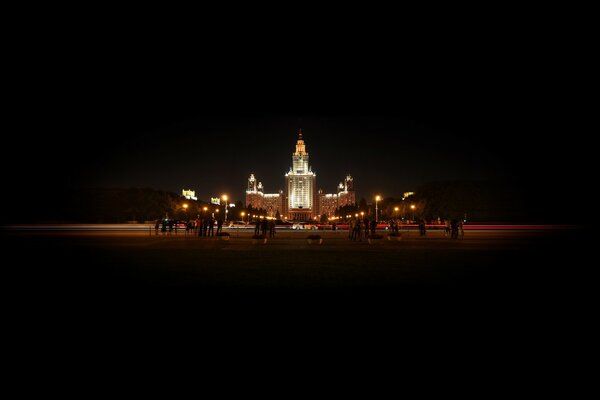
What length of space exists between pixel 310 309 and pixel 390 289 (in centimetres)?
292

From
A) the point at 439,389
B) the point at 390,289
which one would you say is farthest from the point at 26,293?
the point at 439,389

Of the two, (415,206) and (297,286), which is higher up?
(415,206)

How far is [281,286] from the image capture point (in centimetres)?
1090

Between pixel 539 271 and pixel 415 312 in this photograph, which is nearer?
pixel 415 312

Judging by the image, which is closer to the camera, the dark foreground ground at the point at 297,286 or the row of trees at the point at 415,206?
the dark foreground ground at the point at 297,286

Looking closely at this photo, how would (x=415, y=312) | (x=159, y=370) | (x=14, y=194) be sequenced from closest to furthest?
(x=159, y=370) → (x=415, y=312) → (x=14, y=194)

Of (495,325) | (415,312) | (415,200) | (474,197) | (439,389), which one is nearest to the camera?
(439,389)

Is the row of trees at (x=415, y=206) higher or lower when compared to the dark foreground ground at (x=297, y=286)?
higher

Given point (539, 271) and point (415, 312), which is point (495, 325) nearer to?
point (415, 312)

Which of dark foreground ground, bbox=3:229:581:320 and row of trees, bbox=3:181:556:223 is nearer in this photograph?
dark foreground ground, bbox=3:229:581:320

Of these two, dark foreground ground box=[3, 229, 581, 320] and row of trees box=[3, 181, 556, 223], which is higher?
row of trees box=[3, 181, 556, 223]

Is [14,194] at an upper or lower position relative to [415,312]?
upper

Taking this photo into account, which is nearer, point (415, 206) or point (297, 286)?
point (297, 286)

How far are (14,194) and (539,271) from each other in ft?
258
